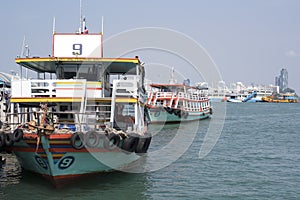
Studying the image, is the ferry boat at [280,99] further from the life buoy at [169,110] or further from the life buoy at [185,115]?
the life buoy at [169,110]

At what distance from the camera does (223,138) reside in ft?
91.7

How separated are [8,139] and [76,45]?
470 cm

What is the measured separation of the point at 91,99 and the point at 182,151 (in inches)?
374

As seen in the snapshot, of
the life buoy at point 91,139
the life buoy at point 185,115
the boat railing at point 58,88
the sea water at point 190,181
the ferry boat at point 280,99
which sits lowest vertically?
the sea water at point 190,181

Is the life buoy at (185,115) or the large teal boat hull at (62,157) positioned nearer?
the large teal boat hull at (62,157)

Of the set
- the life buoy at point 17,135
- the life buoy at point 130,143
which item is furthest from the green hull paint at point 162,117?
the life buoy at point 17,135

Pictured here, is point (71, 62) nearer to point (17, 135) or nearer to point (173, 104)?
point (17, 135)

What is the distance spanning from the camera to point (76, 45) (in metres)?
14.8

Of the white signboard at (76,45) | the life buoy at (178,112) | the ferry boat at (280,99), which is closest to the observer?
the white signboard at (76,45)

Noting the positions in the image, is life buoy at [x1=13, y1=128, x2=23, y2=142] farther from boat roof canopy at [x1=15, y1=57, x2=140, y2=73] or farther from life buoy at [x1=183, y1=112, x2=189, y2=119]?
life buoy at [x1=183, y1=112, x2=189, y2=119]

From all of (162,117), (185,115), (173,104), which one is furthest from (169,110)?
(173,104)

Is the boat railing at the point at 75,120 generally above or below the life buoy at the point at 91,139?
above

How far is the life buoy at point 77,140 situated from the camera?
11227 millimetres

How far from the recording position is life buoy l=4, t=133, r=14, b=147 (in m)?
11.8
